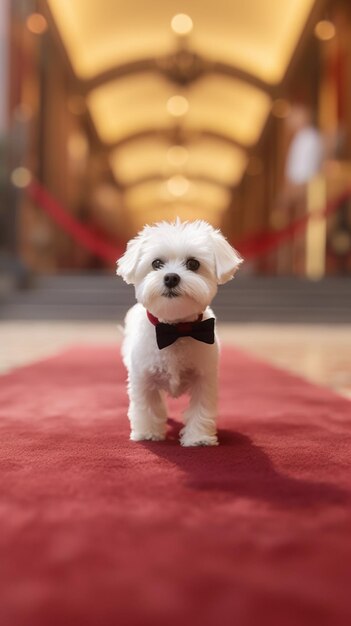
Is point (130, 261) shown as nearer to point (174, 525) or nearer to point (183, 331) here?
point (183, 331)

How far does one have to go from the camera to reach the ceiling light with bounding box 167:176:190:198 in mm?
27406

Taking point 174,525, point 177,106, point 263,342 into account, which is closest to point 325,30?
point 177,106

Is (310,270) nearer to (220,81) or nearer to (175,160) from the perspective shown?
(220,81)

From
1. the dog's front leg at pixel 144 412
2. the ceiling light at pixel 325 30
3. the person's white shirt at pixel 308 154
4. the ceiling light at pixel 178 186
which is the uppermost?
the ceiling light at pixel 325 30

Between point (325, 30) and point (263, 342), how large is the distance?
27.6 ft

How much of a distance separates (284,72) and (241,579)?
49.2 feet

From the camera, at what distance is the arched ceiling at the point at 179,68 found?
13.6 m

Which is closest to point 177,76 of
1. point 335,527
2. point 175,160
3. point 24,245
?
point 24,245

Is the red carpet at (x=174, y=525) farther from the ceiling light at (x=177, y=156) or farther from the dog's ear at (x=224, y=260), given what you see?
the ceiling light at (x=177, y=156)

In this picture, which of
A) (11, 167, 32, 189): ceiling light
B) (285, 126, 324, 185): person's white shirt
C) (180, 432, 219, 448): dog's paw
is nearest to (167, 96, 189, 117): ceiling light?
(285, 126, 324, 185): person's white shirt

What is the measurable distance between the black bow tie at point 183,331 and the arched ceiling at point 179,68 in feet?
38.2

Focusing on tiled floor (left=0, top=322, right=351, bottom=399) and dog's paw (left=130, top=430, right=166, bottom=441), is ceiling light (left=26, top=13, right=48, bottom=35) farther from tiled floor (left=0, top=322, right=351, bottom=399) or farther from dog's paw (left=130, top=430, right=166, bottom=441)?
dog's paw (left=130, top=430, right=166, bottom=441)

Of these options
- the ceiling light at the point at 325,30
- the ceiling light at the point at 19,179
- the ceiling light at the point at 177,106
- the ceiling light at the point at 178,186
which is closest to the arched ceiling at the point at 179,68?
the ceiling light at the point at 177,106

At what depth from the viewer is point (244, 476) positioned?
176 centimetres
